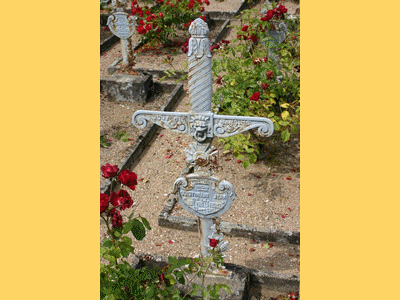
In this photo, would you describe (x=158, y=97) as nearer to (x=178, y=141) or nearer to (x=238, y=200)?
(x=178, y=141)

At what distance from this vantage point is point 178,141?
6926mm

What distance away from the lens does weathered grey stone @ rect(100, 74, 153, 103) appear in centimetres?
814

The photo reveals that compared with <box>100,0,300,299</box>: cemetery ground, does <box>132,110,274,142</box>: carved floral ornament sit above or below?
above

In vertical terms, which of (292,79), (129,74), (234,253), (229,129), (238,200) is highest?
(129,74)

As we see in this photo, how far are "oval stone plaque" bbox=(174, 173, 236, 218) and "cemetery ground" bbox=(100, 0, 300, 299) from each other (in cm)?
99

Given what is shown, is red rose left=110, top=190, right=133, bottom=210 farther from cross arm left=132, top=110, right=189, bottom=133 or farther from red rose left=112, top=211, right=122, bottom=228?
cross arm left=132, top=110, right=189, bottom=133

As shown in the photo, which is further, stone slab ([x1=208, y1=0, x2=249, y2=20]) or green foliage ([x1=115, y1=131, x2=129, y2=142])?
stone slab ([x1=208, y1=0, x2=249, y2=20])

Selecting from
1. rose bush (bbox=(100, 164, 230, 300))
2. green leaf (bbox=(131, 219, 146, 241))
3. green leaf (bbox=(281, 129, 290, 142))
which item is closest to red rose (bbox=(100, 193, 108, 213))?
rose bush (bbox=(100, 164, 230, 300))

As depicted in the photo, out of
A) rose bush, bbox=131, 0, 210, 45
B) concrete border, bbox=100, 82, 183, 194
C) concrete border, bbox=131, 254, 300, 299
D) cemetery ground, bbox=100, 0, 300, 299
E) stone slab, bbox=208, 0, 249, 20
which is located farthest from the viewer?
stone slab, bbox=208, 0, 249, 20

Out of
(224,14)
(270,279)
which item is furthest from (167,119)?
(224,14)

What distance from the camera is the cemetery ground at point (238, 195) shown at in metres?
4.63

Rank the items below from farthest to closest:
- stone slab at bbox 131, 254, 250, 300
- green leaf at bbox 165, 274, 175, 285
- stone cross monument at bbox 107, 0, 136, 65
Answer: stone cross monument at bbox 107, 0, 136, 65 → stone slab at bbox 131, 254, 250, 300 → green leaf at bbox 165, 274, 175, 285

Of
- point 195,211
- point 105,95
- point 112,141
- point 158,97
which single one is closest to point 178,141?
point 112,141

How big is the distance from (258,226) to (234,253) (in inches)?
18.3
